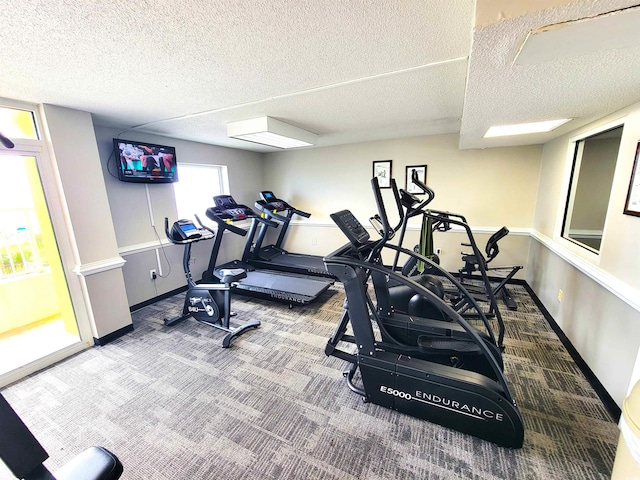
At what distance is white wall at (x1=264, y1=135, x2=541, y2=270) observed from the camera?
4.01 meters

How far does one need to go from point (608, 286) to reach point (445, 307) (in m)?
1.43

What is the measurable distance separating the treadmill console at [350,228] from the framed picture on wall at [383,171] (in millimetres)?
2893

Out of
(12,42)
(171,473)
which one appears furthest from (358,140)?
(171,473)

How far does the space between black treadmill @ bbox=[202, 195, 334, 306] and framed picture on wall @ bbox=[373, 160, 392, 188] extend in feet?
6.63

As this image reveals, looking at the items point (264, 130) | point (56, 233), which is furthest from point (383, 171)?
point (56, 233)

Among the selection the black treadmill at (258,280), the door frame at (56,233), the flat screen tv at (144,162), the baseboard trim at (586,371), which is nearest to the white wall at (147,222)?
the flat screen tv at (144,162)

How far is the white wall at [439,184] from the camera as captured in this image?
4012 mm

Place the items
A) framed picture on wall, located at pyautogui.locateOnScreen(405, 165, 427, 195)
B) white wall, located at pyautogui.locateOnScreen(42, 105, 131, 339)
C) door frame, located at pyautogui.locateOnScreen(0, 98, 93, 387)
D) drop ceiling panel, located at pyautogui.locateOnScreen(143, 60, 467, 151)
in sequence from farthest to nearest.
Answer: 1. framed picture on wall, located at pyautogui.locateOnScreen(405, 165, 427, 195)
2. white wall, located at pyautogui.locateOnScreen(42, 105, 131, 339)
3. door frame, located at pyautogui.locateOnScreen(0, 98, 93, 387)
4. drop ceiling panel, located at pyautogui.locateOnScreen(143, 60, 467, 151)

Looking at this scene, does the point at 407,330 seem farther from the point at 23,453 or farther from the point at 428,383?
the point at 23,453

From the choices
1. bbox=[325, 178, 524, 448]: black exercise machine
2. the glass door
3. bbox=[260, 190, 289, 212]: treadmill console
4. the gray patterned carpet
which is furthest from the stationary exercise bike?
bbox=[260, 190, 289, 212]: treadmill console

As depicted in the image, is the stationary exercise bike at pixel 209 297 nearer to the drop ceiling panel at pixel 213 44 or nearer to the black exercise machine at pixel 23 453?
the drop ceiling panel at pixel 213 44

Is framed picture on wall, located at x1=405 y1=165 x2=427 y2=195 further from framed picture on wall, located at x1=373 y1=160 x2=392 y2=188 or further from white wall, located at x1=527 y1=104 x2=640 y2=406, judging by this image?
white wall, located at x1=527 y1=104 x2=640 y2=406

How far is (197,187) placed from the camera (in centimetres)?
462

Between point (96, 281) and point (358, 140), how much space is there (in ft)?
13.6
